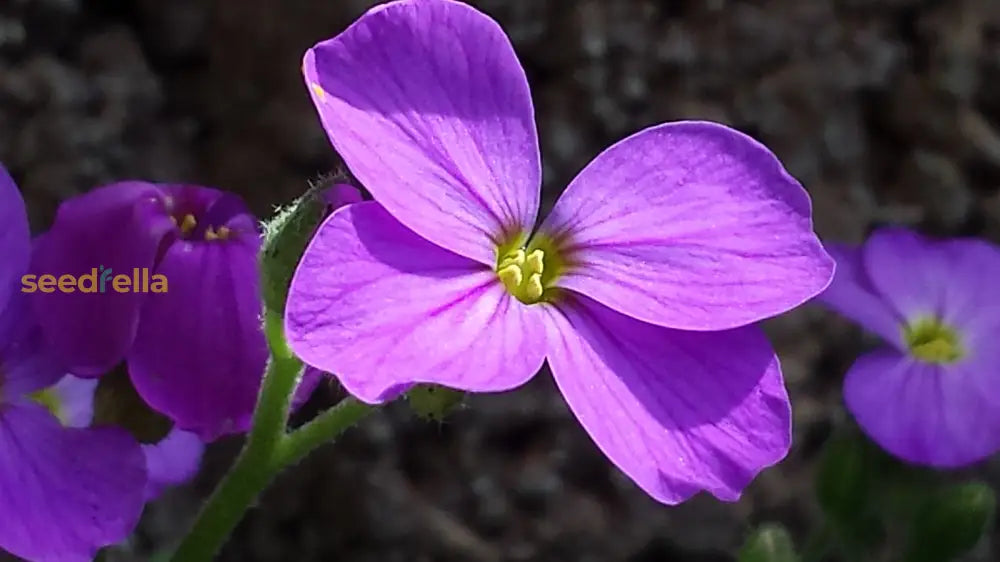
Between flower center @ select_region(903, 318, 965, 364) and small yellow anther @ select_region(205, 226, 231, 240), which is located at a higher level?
small yellow anther @ select_region(205, 226, 231, 240)

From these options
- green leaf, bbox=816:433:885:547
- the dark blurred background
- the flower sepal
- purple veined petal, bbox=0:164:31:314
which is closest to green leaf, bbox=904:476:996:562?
green leaf, bbox=816:433:885:547

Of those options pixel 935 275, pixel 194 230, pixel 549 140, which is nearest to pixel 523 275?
pixel 194 230

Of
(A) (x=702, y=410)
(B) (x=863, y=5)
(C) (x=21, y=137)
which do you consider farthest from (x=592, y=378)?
(B) (x=863, y=5)

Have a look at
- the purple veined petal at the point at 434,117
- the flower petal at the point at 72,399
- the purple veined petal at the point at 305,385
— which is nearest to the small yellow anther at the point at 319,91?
the purple veined petal at the point at 434,117

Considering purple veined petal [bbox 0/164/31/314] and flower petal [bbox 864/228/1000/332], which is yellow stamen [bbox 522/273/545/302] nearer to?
purple veined petal [bbox 0/164/31/314]

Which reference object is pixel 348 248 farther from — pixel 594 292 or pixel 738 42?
pixel 738 42

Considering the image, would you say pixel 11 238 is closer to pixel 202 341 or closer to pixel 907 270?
pixel 202 341

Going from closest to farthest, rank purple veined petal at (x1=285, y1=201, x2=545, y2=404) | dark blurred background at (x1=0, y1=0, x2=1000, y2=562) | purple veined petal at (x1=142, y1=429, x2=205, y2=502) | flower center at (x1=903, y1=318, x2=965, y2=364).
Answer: purple veined petal at (x1=285, y1=201, x2=545, y2=404), purple veined petal at (x1=142, y1=429, x2=205, y2=502), flower center at (x1=903, y1=318, x2=965, y2=364), dark blurred background at (x1=0, y1=0, x2=1000, y2=562)

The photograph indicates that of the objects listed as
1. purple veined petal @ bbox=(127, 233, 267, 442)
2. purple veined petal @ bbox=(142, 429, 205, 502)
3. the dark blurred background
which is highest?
purple veined petal @ bbox=(127, 233, 267, 442)
